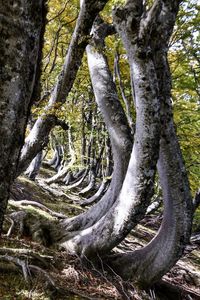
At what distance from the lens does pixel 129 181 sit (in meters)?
5.07

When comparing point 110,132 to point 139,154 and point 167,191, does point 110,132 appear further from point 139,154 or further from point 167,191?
point 167,191

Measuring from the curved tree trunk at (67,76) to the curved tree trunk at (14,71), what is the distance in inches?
91.8

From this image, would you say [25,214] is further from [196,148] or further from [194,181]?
[194,181]

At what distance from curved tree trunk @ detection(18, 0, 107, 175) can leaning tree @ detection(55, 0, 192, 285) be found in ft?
2.91

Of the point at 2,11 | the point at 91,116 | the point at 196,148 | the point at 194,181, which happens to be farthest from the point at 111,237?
the point at 91,116

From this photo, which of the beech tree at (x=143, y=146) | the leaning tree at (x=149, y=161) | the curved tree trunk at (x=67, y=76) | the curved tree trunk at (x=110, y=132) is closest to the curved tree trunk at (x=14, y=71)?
the curved tree trunk at (x=67, y=76)

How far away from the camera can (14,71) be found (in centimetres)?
179

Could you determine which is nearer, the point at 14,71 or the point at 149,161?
the point at 14,71

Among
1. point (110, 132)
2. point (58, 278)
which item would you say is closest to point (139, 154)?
point (110, 132)

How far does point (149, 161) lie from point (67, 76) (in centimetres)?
177

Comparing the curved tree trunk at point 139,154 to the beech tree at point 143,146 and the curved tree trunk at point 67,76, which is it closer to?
the beech tree at point 143,146

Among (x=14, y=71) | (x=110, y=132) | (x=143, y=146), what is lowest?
(x=14, y=71)

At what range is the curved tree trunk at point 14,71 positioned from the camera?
177 cm

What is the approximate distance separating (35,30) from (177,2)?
423cm
